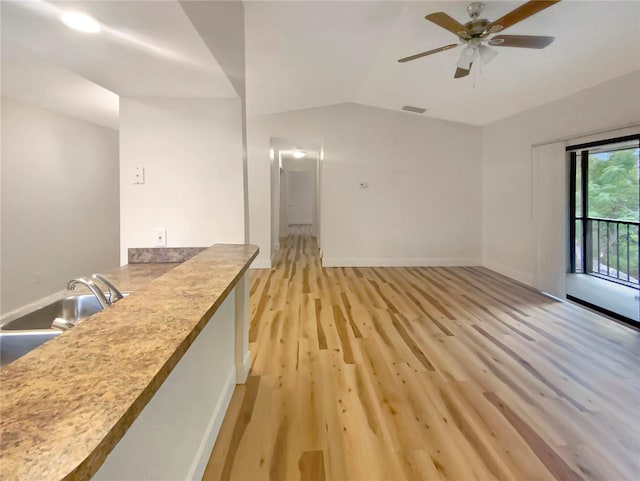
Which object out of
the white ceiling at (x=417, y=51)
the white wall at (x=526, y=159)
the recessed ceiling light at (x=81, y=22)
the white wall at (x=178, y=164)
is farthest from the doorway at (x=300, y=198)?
the recessed ceiling light at (x=81, y=22)

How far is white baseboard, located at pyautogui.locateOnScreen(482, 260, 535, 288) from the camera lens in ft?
14.6

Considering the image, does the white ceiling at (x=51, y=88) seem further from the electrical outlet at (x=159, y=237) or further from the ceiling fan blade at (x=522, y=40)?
the ceiling fan blade at (x=522, y=40)

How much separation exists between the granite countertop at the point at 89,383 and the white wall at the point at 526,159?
4122 millimetres

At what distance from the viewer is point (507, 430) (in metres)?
1.69

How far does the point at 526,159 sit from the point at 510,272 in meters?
1.69

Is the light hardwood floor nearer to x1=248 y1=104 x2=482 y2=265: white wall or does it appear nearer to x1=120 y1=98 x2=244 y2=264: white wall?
x1=120 y1=98 x2=244 y2=264: white wall

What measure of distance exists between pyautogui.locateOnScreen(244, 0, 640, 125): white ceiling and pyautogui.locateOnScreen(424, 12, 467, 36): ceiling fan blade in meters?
0.40

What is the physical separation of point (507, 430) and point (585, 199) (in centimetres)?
459

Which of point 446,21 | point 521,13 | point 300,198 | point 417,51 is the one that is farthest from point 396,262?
point 300,198


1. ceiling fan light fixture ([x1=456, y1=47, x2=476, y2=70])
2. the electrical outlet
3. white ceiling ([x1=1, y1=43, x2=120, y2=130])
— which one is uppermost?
ceiling fan light fixture ([x1=456, y1=47, x2=476, y2=70])

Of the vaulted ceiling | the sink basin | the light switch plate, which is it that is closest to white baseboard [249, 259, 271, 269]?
the vaulted ceiling

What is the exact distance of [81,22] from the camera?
4.09 feet

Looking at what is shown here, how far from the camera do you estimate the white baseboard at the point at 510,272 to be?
4465 millimetres

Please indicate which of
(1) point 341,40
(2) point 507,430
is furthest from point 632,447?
(1) point 341,40
